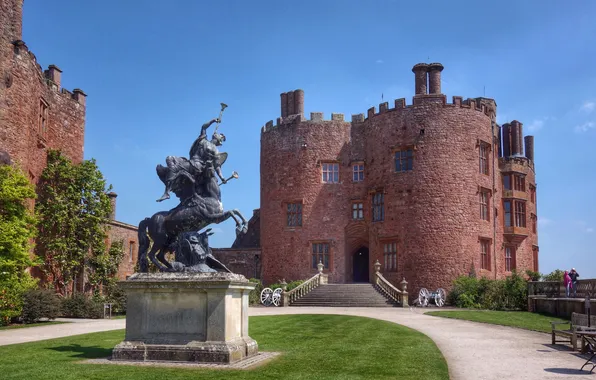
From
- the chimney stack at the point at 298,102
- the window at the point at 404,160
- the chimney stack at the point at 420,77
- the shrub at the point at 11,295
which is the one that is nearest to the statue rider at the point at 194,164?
the shrub at the point at 11,295

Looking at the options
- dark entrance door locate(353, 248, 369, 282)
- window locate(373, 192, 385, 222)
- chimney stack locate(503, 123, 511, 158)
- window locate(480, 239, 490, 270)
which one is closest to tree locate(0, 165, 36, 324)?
window locate(373, 192, 385, 222)

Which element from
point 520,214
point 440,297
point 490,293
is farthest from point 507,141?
point 490,293

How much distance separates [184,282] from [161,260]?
1.34 meters

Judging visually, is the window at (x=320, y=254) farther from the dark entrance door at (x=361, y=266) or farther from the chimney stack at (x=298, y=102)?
the chimney stack at (x=298, y=102)

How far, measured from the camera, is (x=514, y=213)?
38000mm

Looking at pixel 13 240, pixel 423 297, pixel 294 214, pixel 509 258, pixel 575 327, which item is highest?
pixel 294 214

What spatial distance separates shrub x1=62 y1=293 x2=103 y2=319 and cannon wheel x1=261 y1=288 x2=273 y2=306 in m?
9.71

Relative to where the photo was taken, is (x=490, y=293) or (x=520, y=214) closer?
(x=490, y=293)

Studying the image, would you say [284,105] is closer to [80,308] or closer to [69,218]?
[69,218]

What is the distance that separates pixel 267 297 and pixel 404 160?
428 inches

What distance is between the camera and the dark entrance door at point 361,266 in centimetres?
3956

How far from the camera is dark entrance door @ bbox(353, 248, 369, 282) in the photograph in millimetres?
39562

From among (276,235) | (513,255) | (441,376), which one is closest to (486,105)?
(513,255)

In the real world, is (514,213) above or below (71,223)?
above
